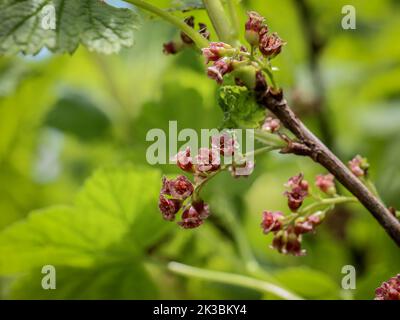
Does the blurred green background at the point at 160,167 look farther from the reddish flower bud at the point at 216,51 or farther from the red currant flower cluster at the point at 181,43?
the reddish flower bud at the point at 216,51

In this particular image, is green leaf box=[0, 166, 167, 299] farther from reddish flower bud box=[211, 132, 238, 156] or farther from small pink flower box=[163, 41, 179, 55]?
reddish flower bud box=[211, 132, 238, 156]

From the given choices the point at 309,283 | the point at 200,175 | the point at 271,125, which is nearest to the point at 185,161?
the point at 200,175

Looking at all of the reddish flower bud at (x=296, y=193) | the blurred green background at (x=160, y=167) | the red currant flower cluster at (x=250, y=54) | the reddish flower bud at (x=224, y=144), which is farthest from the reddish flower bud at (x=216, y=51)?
the blurred green background at (x=160, y=167)

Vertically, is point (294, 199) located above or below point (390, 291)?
above

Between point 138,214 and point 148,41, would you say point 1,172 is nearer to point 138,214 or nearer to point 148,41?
point 148,41

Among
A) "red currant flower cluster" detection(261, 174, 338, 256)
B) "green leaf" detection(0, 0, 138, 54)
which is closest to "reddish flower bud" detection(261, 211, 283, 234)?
"red currant flower cluster" detection(261, 174, 338, 256)

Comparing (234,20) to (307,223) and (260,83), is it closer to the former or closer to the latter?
(260,83)

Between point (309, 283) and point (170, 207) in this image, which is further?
point (309, 283)
